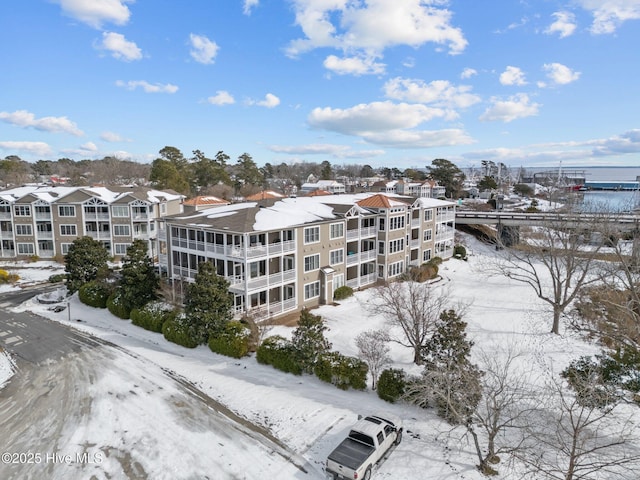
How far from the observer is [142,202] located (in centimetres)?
5325

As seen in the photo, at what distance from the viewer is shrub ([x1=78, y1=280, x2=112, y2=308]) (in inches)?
1359

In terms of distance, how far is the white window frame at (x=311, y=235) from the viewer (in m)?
34.6

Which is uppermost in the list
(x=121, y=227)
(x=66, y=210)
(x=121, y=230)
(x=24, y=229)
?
(x=66, y=210)

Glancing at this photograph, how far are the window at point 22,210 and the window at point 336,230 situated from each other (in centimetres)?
4186

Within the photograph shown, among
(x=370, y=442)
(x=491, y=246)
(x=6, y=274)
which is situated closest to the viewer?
(x=370, y=442)

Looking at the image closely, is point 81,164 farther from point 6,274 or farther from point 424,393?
point 424,393

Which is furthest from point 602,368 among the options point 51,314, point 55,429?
point 51,314

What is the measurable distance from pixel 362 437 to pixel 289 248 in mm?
19230

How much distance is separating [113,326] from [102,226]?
91.3ft

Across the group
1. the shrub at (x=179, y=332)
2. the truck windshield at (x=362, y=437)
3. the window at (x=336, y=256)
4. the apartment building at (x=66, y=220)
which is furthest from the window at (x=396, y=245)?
the apartment building at (x=66, y=220)

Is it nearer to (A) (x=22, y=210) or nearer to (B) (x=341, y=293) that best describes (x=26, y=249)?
(A) (x=22, y=210)

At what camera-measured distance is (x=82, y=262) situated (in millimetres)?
37250

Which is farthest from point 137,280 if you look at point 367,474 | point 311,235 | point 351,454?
point 367,474

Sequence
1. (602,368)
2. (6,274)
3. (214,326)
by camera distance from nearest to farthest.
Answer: (602,368)
(214,326)
(6,274)
